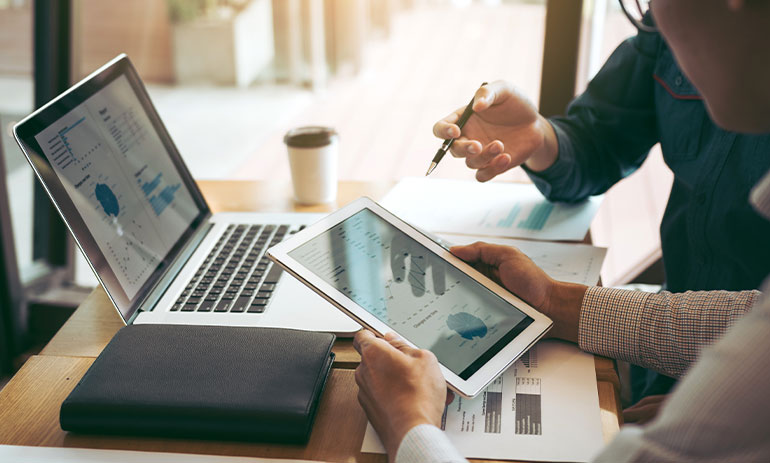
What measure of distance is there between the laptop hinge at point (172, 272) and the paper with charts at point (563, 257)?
14.4 inches

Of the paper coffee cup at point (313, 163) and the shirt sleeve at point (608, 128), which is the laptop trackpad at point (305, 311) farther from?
the shirt sleeve at point (608, 128)

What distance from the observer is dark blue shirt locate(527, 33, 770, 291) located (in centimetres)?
104

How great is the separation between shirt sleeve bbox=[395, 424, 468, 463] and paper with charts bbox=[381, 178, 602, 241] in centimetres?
51

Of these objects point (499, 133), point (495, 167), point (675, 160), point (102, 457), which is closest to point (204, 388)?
point (102, 457)

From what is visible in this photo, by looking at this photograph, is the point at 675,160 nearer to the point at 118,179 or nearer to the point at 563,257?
the point at 563,257

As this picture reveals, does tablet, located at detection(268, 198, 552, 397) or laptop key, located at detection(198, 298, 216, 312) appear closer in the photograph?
tablet, located at detection(268, 198, 552, 397)

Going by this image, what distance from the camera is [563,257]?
1.02 m

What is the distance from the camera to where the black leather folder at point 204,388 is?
2.19ft

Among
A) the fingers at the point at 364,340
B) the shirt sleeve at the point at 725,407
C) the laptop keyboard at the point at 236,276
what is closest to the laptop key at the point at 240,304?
the laptop keyboard at the point at 236,276

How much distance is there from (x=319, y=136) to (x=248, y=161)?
1.88 m

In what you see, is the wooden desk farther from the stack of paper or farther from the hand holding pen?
the hand holding pen

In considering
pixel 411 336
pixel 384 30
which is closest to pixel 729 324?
pixel 411 336

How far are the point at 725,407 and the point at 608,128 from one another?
85cm

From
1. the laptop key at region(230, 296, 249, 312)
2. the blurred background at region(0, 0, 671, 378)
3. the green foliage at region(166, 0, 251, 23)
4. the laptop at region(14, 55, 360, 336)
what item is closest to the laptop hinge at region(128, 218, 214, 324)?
the laptop at region(14, 55, 360, 336)
